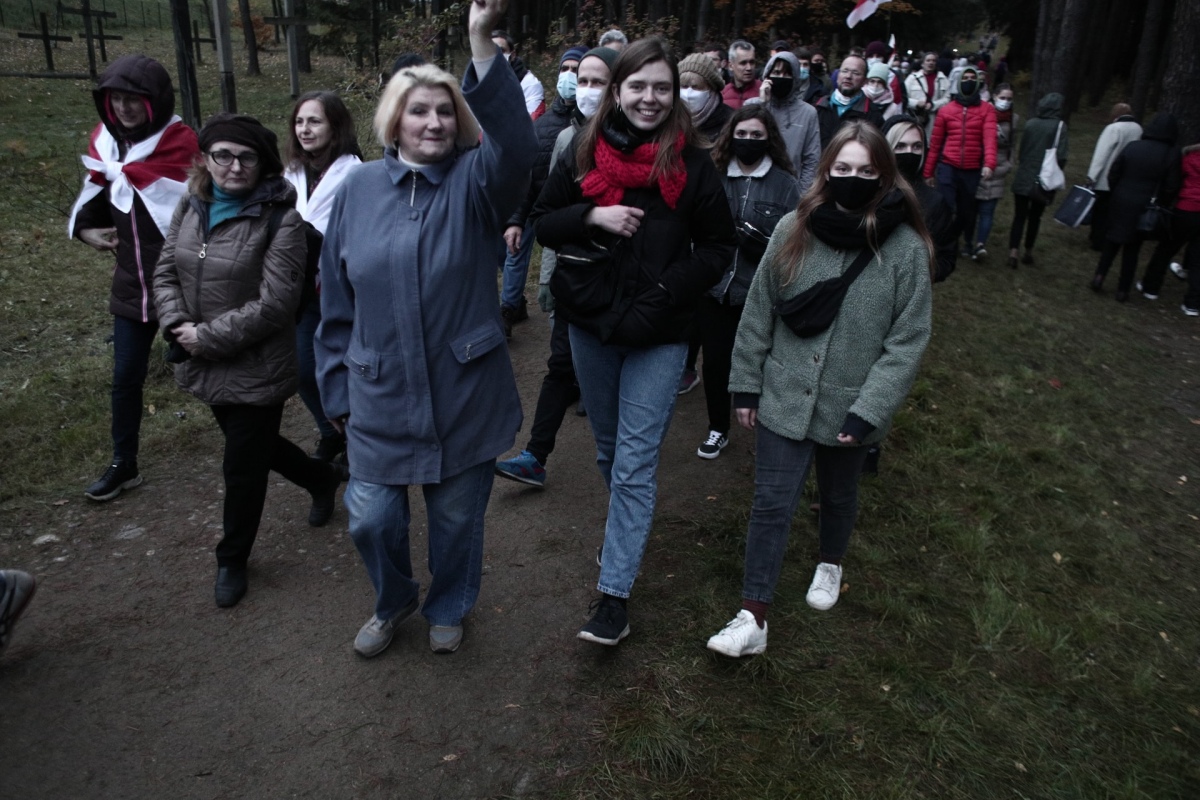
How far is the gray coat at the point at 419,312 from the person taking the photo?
2.87m

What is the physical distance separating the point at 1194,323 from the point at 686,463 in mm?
7500

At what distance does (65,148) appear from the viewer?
1407cm

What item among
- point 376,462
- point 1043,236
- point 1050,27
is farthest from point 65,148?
point 1050,27

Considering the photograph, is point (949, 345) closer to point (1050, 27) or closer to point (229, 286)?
point (229, 286)

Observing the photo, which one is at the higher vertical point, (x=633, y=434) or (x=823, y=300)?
(x=823, y=300)

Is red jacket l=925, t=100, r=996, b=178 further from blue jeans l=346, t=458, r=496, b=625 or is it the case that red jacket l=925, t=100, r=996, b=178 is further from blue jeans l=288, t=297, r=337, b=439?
blue jeans l=346, t=458, r=496, b=625

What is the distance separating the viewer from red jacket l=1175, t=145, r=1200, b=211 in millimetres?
9359

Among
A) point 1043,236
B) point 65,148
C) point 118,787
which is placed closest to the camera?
point 118,787

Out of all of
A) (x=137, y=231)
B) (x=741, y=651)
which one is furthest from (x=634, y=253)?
(x=137, y=231)

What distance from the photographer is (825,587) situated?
12.8 ft

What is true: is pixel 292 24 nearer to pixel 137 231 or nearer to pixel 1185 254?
pixel 137 231

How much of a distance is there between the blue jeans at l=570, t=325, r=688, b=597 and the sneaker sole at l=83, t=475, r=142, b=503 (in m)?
2.72

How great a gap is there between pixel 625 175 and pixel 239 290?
1.61 meters

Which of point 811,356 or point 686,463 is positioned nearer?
point 811,356
